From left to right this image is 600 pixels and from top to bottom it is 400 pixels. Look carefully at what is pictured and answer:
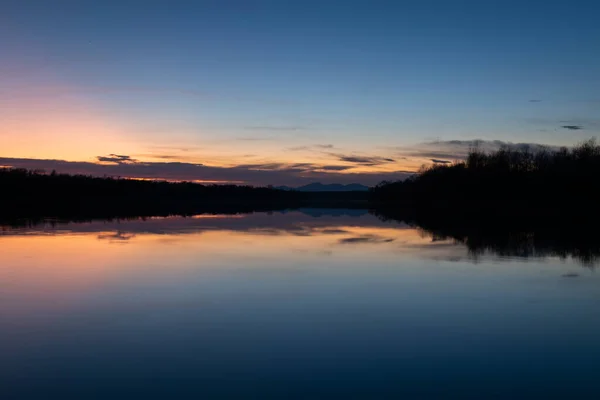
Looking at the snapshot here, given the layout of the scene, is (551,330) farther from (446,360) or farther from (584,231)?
(584,231)

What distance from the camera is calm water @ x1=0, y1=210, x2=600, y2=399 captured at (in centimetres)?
655

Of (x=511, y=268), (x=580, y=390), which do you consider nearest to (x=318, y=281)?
(x=511, y=268)

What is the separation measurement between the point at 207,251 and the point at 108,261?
393cm

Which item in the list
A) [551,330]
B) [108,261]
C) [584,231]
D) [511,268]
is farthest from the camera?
[584,231]

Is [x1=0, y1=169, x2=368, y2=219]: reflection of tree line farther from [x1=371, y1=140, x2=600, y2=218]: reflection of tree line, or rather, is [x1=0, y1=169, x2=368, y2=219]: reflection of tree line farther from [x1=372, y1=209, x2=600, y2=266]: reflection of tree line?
[x1=372, y1=209, x2=600, y2=266]: reflection of tree line

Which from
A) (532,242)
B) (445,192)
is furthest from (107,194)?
(532,242)

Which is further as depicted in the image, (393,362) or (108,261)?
(108,261)

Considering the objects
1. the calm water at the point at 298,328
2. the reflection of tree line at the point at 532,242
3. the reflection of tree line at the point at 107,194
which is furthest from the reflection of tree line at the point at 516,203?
the reflection of tree line at the point at 107,194

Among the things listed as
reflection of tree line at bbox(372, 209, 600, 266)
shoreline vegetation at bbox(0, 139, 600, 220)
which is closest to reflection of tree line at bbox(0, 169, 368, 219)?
shoreline vegetation at bbox(0, 139, 600, 220)

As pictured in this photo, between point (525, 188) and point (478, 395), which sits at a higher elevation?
point (525, 188)

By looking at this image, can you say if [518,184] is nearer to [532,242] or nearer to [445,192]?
[445,192]

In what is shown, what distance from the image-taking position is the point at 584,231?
28000mm

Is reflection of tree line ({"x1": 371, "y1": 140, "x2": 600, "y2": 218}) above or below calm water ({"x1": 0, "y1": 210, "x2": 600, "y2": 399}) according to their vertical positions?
above

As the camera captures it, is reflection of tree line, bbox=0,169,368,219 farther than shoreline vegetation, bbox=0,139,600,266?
Yes
